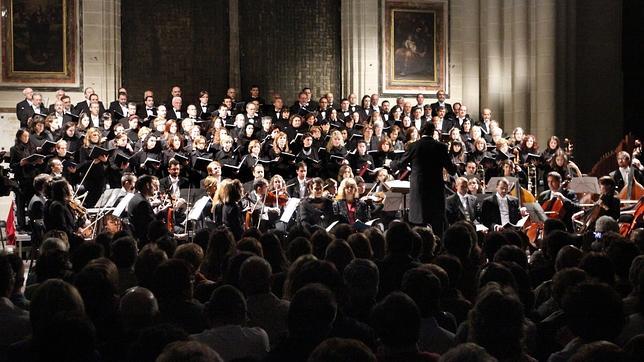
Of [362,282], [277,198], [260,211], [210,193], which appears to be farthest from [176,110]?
[362,282]

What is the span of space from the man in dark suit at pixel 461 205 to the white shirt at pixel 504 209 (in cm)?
44

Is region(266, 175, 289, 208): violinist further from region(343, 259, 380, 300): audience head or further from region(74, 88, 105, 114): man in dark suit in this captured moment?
region(343, 259, 380, 300): audience head

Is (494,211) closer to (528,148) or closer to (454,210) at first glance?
(454,210)

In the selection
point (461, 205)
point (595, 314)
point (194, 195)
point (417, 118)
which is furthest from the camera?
point (417, 118)

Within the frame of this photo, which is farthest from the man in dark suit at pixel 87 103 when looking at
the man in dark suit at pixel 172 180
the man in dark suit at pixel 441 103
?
the man in dark suit at pixel 441 103

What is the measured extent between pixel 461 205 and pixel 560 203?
135 centimetres

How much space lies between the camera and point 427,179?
9.66 meters

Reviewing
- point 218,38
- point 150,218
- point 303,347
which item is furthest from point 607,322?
point 218,38

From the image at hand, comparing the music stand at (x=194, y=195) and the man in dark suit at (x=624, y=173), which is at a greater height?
the man in dark suit at (x=624, y=173)

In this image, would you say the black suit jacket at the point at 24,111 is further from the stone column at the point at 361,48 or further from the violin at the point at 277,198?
the stone column at the point at 361,48

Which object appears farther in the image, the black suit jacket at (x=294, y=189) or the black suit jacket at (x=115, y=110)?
the black suit jacket at (x=115, y=110)

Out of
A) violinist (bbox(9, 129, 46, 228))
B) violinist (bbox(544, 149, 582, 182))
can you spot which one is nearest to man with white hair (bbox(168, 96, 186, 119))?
violinist (bbox(9, 129, 46, 228))

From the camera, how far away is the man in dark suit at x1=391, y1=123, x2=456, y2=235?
9594mm

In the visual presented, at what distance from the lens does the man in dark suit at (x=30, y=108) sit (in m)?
14.4
